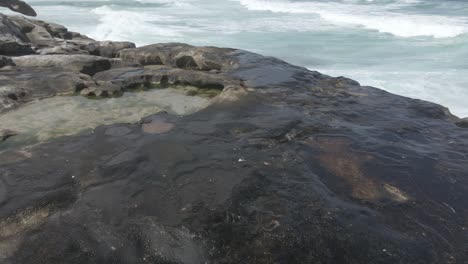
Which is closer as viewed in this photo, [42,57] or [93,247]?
[93,247]

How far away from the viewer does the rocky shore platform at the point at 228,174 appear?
360cm

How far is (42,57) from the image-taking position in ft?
29.6

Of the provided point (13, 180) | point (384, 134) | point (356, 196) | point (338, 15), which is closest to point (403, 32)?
point (338, 15)

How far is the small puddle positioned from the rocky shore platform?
0.03m

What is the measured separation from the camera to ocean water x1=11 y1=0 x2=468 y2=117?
54.4 ft

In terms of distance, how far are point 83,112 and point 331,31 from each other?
22788 millimetres

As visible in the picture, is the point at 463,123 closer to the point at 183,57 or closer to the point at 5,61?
the point at 183,57

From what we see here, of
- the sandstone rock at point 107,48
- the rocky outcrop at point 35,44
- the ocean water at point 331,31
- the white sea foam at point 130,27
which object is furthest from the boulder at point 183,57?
the white sea foam at point 130,27

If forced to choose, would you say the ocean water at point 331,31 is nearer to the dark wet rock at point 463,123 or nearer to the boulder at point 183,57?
the dark wet rock at point 463,123

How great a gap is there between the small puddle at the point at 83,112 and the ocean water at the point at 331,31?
998 cm

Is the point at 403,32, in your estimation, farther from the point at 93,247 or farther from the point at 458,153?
the point at 93,247

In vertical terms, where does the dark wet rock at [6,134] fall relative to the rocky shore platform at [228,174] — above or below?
below

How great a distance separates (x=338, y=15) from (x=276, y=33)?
9639 millimetres

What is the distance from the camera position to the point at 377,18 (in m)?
30.8
